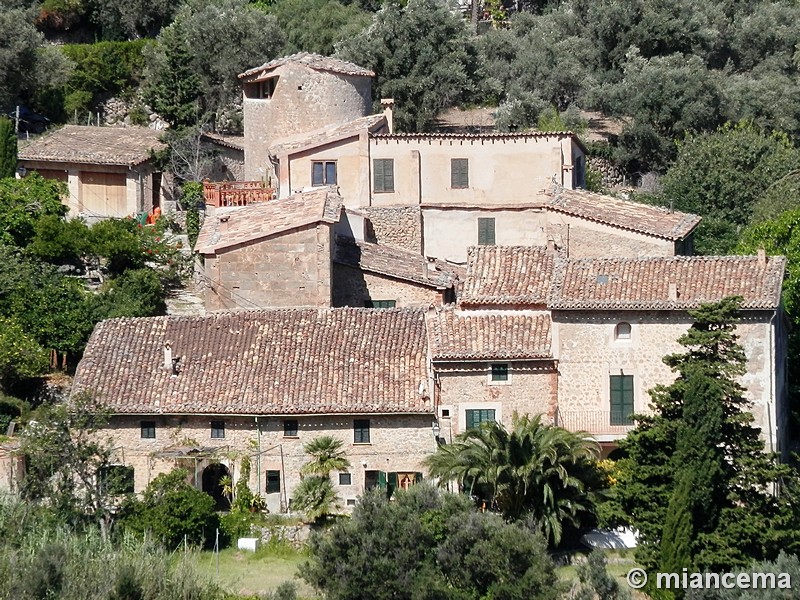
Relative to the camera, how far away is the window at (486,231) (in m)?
49.5

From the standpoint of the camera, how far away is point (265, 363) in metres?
41.3

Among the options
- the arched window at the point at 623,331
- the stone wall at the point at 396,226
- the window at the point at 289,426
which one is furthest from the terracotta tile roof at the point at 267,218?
the arched window at the point at 623,331

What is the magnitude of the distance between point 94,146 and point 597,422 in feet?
70.5

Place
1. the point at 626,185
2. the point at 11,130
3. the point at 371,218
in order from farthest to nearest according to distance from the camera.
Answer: the point at 626,185 → the point at 11,130 → the point at 371,218

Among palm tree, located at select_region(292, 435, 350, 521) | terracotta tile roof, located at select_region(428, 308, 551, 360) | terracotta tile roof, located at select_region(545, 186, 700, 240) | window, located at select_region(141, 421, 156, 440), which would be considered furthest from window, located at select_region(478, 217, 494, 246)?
window, located at select_region(141, 421, 156, 440)

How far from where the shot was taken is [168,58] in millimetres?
57156

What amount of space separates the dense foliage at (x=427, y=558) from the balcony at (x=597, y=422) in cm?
512

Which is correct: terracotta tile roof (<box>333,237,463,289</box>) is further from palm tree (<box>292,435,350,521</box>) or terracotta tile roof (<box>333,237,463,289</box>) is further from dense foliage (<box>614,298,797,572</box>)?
dense foliage (<box>614,298,797,572</box>)

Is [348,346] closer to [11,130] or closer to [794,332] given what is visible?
[794,332]

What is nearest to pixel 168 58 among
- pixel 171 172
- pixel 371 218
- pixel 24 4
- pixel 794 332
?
pixel 171 172

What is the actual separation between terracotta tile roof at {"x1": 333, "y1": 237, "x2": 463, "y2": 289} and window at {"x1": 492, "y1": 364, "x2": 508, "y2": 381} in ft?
18.3

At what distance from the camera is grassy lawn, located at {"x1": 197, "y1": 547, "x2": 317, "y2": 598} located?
117 ft

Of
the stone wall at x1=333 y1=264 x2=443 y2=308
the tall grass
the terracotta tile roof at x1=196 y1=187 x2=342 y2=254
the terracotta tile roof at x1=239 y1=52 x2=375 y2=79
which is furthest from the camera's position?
the terracotta tile roof at x1=239 y1=52 x2=375 y2=79

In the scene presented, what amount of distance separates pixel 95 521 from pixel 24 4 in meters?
39.2
